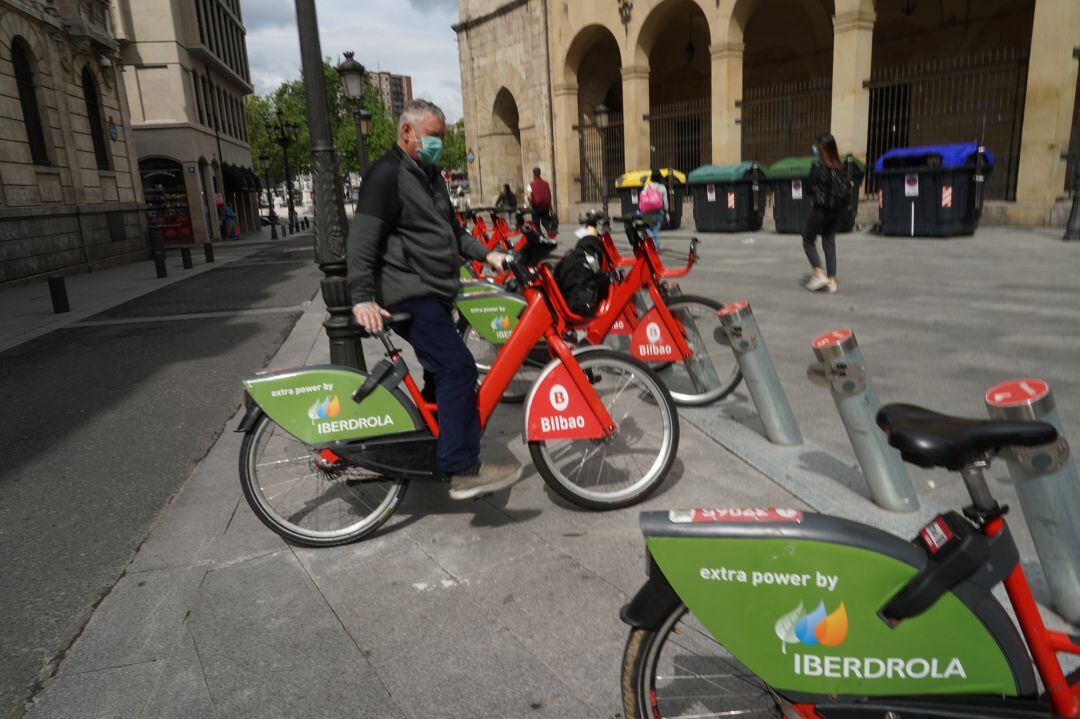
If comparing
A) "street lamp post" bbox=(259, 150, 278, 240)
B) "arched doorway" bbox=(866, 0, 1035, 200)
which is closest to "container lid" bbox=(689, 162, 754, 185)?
"arched doorway" bbox=(866, 0, 1035, 200)

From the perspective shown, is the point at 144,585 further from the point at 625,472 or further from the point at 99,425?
the point at 99,425

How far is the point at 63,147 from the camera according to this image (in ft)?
60.3

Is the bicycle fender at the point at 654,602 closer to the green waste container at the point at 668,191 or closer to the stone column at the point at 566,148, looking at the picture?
the green waste container at the point at 668,191

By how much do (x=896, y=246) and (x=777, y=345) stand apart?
8.50 m

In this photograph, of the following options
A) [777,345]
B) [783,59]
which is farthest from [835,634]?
[783,59]

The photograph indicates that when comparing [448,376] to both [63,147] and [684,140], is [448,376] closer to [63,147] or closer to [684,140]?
[63,147]

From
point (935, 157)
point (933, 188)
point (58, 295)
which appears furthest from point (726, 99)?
point (58, 295)

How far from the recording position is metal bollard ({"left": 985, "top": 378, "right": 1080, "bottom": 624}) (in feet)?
7.36

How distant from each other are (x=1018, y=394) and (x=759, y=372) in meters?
1.98

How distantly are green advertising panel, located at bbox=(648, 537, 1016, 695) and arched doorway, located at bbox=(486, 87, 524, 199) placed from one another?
3073 cm

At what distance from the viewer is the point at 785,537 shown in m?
1.60

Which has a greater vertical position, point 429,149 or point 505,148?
point 505,148

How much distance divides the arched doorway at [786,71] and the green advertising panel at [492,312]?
19392 millimetres

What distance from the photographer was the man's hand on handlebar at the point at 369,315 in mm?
3146
